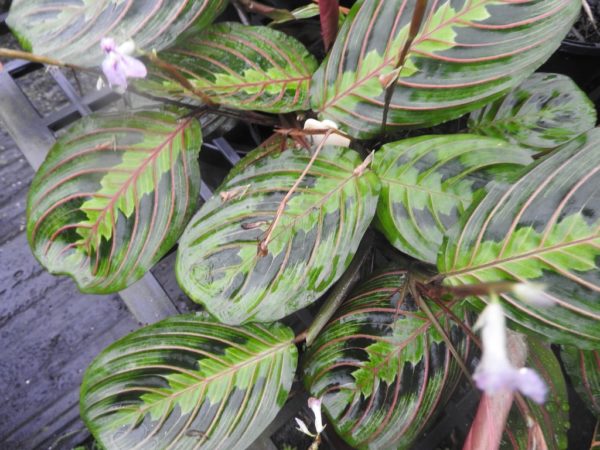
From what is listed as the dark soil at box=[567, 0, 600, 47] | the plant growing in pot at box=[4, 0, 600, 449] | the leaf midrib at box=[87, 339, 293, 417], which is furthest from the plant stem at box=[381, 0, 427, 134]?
the dark soil at box=[567, 0, 600, 47]

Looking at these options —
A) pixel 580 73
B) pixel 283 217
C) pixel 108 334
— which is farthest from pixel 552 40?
pixel 108 334

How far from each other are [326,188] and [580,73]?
74 cm

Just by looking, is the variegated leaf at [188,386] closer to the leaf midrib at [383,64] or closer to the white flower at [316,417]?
the white flower at [316,417]

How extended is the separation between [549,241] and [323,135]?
321 mm

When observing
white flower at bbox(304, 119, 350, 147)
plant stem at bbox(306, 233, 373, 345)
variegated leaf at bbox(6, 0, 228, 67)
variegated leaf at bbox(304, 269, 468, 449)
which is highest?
variegated leaf at bbox(6, 0, 228, 67)

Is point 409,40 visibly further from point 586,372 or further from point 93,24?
point 586,372

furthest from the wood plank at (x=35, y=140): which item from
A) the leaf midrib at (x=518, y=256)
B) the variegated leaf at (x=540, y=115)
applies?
the variegated leaf at (x=540, y=115)

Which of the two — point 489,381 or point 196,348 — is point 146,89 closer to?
point 196,348

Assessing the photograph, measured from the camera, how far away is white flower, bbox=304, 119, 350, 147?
28.4 inches

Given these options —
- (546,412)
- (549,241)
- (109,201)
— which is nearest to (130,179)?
(109,201)

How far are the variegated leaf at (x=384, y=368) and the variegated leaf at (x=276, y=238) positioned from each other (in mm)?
122

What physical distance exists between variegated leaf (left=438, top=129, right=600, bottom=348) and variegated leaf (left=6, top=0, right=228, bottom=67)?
0.45 metres

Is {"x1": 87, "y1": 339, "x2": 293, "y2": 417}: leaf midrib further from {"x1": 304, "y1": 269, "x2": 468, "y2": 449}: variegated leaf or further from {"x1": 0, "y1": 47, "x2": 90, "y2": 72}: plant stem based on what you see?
{"x1": 0, "y1": 47, "x2": 90, "y2": 72}: plant stem

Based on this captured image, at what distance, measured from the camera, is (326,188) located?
0.70 m
